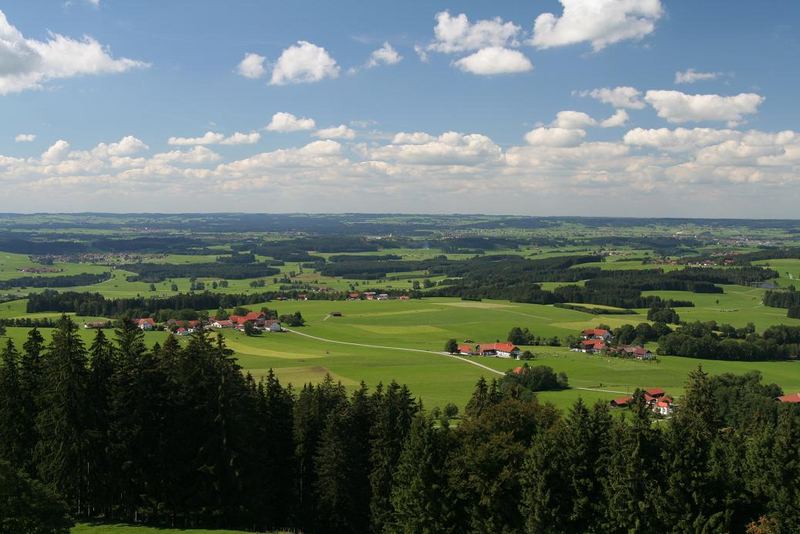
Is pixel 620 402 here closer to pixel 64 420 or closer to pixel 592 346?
pixel 592 346

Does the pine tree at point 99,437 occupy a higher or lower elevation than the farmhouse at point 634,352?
higher

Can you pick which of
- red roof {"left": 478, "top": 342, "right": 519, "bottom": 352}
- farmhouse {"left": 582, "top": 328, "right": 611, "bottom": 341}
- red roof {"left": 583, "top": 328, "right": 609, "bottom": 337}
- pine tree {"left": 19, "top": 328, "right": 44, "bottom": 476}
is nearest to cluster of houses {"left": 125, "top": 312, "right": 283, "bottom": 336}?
red roof {"left": 478, "top": 342, "right": 519, "bottom": 352}

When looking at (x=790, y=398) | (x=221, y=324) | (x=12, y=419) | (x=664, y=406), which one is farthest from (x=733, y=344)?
(x=12, y=419)

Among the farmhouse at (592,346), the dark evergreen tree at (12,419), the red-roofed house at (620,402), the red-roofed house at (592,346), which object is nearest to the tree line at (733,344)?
the farmhouse at (592,346)

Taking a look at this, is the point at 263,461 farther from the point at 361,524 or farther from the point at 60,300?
the point at 60,300

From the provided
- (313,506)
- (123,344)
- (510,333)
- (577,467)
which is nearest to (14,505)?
(123,344)

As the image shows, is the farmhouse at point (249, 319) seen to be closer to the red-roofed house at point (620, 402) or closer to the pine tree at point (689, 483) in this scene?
the red-roofed house at point (620, 402)

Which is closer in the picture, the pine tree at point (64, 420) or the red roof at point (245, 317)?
the pine tree at point (64, 420)

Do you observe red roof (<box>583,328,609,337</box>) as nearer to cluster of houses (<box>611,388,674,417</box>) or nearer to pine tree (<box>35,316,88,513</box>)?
cluster of houses (<box>611,388,674,417</box>)

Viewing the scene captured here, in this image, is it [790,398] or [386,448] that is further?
[790,398]
